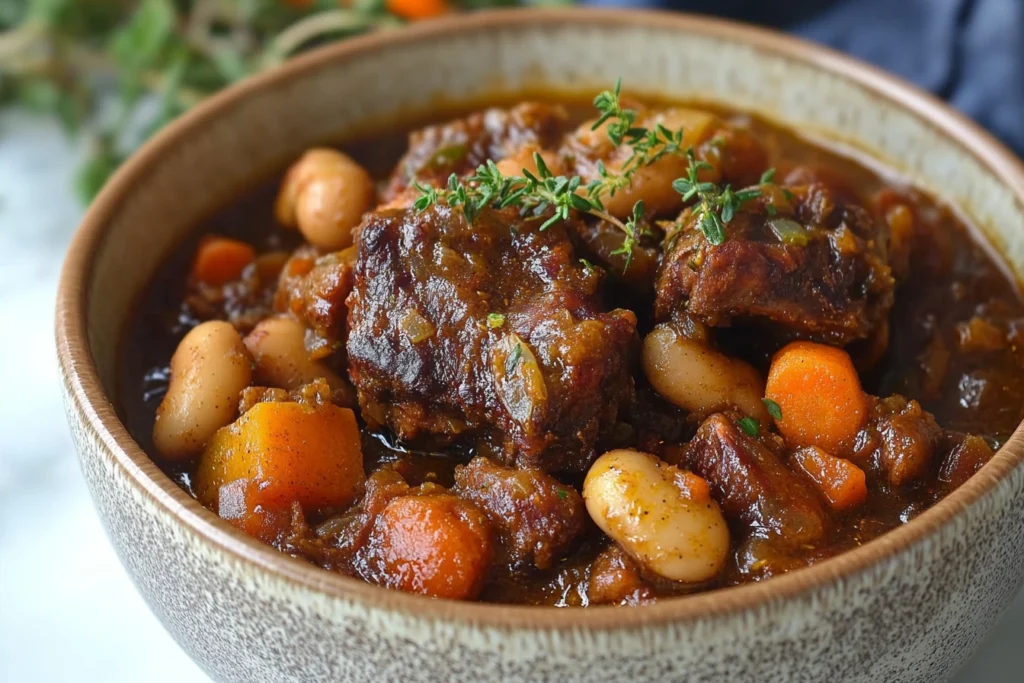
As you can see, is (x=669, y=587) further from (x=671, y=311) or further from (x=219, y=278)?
(x=219, y=278)

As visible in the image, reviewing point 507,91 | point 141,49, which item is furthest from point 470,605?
point 141,49

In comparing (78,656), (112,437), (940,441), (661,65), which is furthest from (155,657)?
(661,65)

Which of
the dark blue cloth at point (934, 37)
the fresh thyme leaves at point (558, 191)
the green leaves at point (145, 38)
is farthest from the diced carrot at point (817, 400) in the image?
the green leaves at point (145, 38)

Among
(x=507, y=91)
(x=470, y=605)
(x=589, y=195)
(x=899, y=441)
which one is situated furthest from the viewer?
(x=507, y=91)

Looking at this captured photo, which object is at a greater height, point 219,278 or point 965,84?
point 965,84

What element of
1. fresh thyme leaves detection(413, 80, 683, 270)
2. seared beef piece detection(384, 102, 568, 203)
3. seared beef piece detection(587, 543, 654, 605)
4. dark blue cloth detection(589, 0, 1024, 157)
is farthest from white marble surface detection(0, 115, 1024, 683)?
dark blue cloth detection(589, 0, 1024, 157)

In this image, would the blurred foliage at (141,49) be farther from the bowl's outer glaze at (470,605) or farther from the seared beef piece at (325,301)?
the seared beef piece at (325,301)

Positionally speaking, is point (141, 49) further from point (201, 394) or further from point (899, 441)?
point (899, 441)
